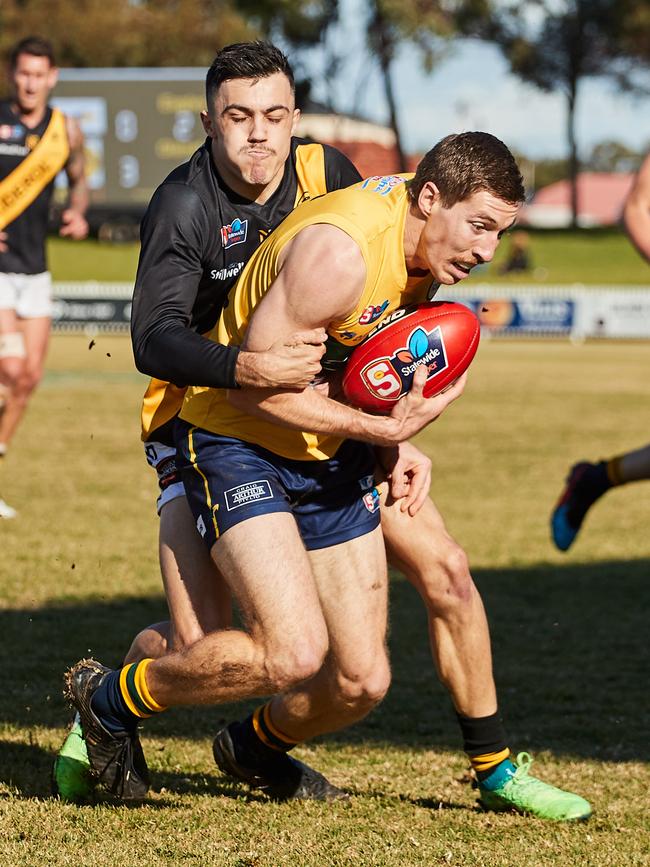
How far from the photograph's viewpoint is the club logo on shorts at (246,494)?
13.8ft

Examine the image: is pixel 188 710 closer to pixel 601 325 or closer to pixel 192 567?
pixel 192 567

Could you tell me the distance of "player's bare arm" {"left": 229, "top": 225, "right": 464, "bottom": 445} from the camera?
158 inches

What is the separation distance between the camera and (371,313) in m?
4.25

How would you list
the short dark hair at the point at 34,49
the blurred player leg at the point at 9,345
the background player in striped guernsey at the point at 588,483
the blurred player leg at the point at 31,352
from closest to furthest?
the background player in striped guernsey at the point at 588,483 < the short dark hair at the point at 34,49 < the blurred player leg at the point at 9,345 < the blurred player leg at the point at 31,352

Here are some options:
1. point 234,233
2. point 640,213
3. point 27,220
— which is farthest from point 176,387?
point 27,220

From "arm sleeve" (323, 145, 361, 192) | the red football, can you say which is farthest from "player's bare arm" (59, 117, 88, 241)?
the red football

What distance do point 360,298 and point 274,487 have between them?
0.65m

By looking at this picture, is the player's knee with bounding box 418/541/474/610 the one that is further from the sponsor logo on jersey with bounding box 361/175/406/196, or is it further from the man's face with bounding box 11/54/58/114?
the man's face with bounding box 11/54/58/114

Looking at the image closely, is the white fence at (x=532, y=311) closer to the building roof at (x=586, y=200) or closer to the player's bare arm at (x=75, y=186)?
the player's bare arm at (x=75, y=186)

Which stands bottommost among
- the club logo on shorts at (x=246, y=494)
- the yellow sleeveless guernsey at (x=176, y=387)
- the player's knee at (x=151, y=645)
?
the player's knee at (x=151, y=645)

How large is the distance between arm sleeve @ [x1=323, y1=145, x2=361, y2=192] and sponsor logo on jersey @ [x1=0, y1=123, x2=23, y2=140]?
18.6 ft

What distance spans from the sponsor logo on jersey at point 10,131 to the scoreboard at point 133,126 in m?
30.3

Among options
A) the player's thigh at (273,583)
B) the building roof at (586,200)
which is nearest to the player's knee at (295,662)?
the player's thigh at (273,583)

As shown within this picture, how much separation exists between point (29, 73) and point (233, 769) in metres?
6.14
